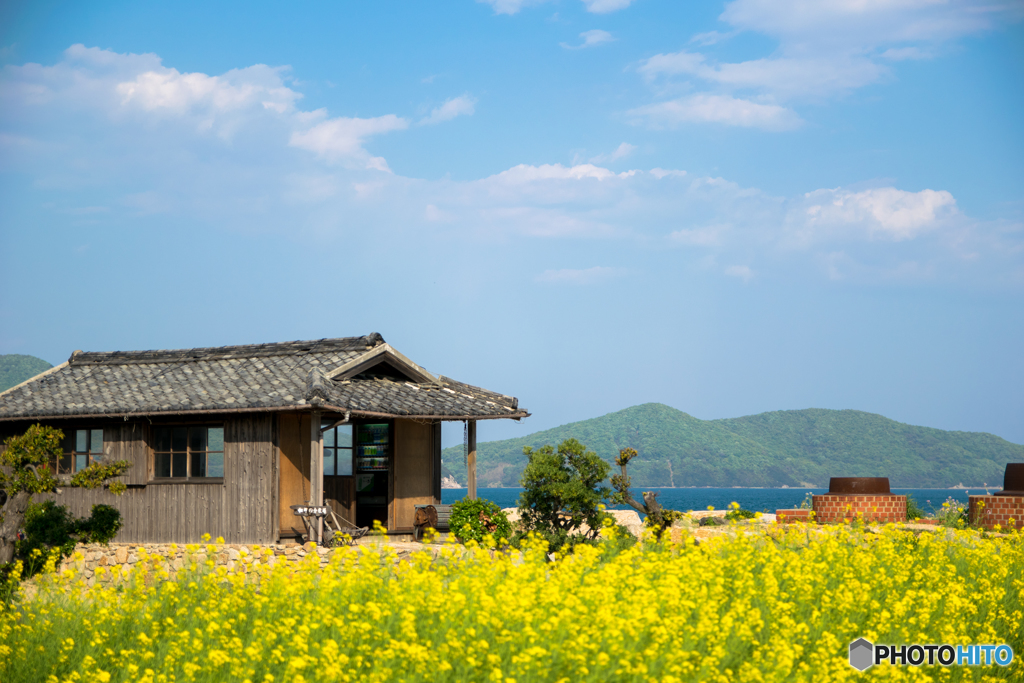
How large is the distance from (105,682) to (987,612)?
7.87 metres

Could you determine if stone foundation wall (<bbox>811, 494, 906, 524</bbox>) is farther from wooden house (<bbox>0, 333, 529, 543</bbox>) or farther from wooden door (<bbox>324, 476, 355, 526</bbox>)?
wooden door (<bbox>324, 476, 355, 526</bbox>)

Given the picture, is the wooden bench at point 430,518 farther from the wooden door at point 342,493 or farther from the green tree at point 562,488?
the wooden door at point 342,493

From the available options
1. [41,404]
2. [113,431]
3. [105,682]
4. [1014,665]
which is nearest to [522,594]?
[105,682]

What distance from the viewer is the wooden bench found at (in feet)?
54.5

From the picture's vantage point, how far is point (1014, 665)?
7.84m

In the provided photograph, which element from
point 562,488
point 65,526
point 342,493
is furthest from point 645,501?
point 65,526

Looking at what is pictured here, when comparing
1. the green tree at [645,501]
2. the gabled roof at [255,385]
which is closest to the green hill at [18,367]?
the gabled roof at [255,385]

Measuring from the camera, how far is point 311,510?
15148 millimetres

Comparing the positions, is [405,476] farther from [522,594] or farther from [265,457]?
[522,594]

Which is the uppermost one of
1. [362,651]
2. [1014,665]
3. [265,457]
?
[265,457]

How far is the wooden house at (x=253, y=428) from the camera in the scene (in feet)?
51.8

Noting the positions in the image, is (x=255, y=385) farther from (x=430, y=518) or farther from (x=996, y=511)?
(x=996, y=511)

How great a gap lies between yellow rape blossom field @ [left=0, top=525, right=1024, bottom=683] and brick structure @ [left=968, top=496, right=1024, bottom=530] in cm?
1021

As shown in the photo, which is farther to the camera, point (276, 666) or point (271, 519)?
point (271, 519)
